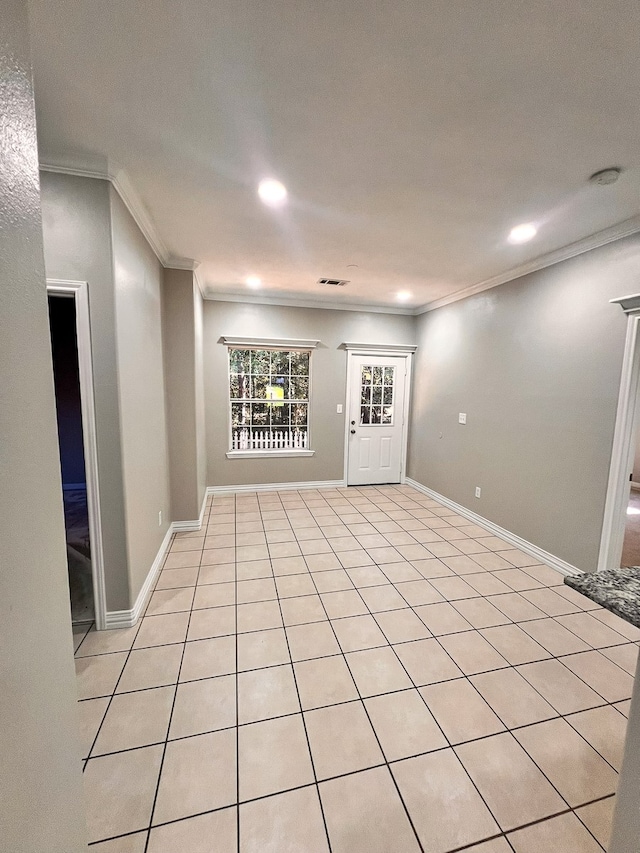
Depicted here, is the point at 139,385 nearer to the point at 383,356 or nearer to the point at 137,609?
the point at 137,609

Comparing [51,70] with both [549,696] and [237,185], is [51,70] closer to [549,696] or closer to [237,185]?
[237,185]

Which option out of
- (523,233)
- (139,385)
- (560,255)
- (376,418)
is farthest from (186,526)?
(560,255)

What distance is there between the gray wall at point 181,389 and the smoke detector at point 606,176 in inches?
120

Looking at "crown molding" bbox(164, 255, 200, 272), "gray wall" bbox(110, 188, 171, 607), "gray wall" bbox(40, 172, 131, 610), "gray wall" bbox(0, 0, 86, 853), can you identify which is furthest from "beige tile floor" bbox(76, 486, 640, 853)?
"crown molding" bbox(164, 255, 200, 272)

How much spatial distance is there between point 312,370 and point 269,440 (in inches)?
45.5

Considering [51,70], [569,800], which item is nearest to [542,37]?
[51,70]

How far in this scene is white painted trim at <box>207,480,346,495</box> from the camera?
4.62m

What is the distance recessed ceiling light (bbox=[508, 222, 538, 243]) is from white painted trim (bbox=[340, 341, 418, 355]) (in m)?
2.38

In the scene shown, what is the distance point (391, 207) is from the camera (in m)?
2.23

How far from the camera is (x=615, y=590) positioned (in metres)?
0.93

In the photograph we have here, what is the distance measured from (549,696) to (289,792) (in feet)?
4.31

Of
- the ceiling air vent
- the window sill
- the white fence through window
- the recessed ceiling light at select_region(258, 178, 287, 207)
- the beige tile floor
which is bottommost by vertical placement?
the beige tile floor

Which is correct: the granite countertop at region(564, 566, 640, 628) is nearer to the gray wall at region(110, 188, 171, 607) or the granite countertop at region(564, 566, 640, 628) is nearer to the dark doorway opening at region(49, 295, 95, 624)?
the gray wall at region(110, 188, 171, 607)

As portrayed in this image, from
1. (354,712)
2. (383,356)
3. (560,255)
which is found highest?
(560,255)
